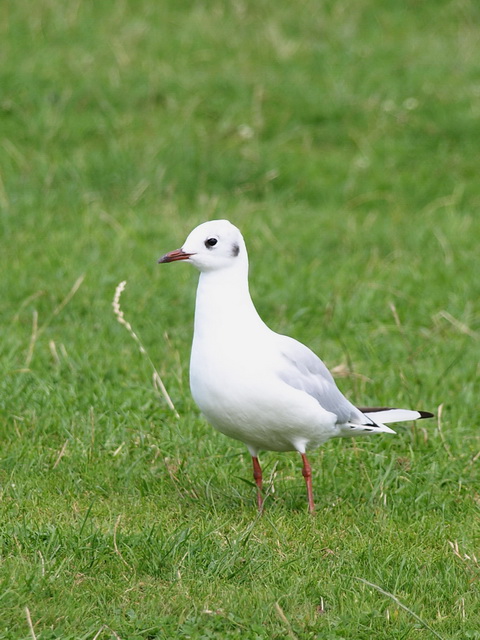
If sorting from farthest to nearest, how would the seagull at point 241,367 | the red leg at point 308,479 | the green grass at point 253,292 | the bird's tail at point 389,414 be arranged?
the bird's tail at point 389,414, the red leg at point 308,479, the seagull at point 241,367, the green grass at point 253,292

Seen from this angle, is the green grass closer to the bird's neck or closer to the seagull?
the seagull

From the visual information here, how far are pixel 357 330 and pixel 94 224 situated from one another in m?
2.41

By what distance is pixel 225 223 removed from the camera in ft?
15.4

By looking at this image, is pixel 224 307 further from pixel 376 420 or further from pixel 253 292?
pixel 253 292

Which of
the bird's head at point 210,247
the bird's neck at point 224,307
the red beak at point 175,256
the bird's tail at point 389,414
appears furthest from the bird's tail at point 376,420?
the red beak at point 175,256

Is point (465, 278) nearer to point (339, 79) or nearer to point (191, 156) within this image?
point (191, 156)

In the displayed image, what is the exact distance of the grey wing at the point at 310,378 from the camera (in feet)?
15.4

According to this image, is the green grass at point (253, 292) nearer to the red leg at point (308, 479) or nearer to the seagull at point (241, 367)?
the red leg at point (308, 479)

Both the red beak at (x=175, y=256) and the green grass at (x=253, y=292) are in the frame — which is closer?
the green grass at (x=253, y=292)

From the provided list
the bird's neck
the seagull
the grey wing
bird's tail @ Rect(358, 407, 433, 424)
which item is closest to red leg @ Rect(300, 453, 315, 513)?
the seagull

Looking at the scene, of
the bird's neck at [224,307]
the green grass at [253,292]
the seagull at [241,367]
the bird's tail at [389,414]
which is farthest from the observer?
the bird's tail at [389,414]

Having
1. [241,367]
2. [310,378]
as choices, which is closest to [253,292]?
[310,378]

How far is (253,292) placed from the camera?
7637mm

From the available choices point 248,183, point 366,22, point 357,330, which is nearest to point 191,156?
point 248,183
